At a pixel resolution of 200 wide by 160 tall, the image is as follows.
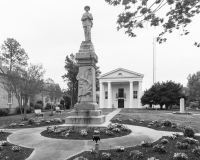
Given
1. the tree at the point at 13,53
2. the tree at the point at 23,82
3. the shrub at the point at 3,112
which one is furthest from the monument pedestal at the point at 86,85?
the tree at the point at 13,53

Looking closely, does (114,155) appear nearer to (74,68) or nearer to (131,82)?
(131,82)

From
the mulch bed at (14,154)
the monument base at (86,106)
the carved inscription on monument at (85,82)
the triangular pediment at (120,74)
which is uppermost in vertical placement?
the triangular pediment at (120,74)

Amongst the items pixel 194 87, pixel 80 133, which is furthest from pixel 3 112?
pixel 194 87

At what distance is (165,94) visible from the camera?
42.1 metres

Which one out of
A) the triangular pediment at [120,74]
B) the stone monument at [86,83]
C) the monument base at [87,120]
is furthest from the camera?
the triangular pediment at [120,74]

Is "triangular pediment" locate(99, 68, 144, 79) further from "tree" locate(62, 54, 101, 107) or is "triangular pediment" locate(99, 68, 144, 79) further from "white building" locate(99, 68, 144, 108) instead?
"tree" locate(62, 54, 101, 107)

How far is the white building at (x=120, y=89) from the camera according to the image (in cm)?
4825

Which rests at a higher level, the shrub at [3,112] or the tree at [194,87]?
the tree at [194,87]

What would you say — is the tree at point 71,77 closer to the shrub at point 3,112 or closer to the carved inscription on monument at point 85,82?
the shrub at point 3,112

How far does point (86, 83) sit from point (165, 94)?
37.4 metres

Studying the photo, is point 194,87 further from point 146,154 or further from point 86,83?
point 146,154

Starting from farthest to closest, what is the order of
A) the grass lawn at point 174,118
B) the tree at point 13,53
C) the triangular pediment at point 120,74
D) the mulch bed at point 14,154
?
the triangular pediment at point 120,74 → the tree at point 13,53 → the grass lawn at point 174,118 → the mulch bed at point 14,154

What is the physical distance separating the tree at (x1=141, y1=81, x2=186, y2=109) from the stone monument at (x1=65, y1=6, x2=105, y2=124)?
36.6 metres

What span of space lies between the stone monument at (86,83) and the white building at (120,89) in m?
40.0
